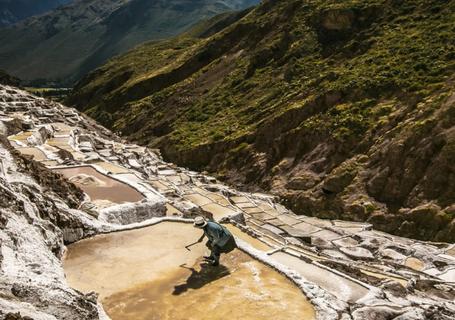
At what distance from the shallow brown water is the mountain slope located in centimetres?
1696

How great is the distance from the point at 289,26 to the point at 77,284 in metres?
57.8

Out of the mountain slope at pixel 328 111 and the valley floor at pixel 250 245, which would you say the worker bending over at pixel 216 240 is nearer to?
the valley floor at pixel 250 245

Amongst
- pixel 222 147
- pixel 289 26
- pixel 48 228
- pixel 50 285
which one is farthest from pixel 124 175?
pixel 289 26

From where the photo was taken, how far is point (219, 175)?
4409cm

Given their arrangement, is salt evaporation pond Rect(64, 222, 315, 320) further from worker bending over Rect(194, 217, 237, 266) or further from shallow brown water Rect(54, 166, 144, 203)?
shallow brown water Rect(54, 166, 144, 203)

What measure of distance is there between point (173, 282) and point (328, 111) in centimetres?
Answer: 3356

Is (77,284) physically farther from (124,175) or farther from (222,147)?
(222,147)

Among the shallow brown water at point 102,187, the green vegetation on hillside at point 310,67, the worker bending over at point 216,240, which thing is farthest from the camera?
the green vegetation on hillside at point 310,67

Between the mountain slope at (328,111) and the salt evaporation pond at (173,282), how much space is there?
18637 millimetres

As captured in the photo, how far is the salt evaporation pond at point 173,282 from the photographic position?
1030cm

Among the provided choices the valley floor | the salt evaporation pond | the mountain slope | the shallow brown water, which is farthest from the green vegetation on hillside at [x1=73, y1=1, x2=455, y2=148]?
the salt evaporation pond

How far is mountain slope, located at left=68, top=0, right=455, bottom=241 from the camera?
32031mm

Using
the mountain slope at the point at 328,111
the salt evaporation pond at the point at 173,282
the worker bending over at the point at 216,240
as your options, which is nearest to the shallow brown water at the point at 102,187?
the salt evaporation pond at the point at 173,282

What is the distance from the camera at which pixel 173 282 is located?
37.9ft
